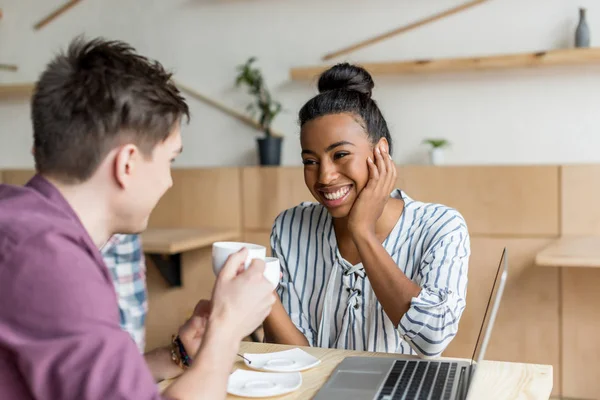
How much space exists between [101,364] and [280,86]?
2.92 m

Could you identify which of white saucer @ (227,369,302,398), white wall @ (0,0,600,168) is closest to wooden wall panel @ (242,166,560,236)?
white wall @ (0,0,600,168)

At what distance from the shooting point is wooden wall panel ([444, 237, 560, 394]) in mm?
3072

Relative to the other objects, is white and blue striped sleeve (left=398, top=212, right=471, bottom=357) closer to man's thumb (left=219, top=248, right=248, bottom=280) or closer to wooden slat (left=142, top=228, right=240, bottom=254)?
man's thumb (left=219, top=248, right=248, bottom=280)

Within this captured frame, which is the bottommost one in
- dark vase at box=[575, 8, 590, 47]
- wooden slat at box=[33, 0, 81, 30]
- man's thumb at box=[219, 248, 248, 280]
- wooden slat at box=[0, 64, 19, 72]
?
man's thumb at box=[219, 248, 248, 280]

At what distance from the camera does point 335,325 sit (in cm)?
187

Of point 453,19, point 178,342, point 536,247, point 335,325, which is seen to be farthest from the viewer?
point 453,19

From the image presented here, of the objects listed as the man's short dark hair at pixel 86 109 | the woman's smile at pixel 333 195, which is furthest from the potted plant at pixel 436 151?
the man's short dark hair at pixel 86 109

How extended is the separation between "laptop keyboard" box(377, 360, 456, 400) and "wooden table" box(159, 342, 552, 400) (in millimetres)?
51

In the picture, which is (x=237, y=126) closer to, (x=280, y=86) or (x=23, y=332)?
(x=280, y=86)

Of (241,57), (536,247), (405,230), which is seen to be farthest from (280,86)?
(405,230)

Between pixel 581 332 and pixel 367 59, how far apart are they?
1.50 m

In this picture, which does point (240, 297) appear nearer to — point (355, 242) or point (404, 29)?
point (355, 242)

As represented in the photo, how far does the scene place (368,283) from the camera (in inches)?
72.2

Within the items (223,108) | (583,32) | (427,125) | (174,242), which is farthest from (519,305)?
(223,108)
